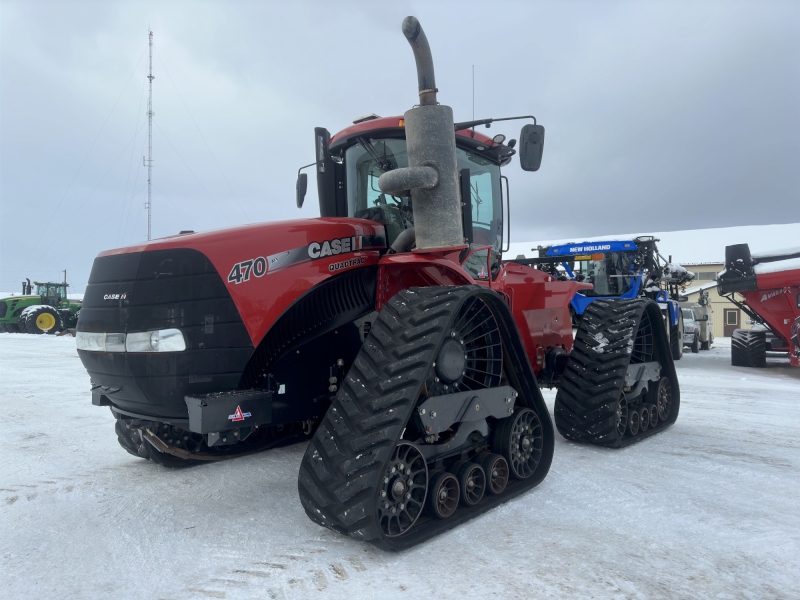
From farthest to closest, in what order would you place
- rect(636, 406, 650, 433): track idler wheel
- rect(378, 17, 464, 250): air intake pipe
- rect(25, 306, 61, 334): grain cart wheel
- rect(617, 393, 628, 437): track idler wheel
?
1. rect(25, 306, 61, 334): grain cart wheel
2. rect(636, 406, 650, 433): track idler wheel
3. rect(617, 393, 628, 437): track idler wheel
4. rect(378, 17, 464, 250): air intake pipe

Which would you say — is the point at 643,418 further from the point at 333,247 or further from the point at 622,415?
the point at 333,247

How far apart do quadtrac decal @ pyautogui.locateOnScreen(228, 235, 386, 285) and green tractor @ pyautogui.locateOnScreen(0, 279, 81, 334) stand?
2741cm

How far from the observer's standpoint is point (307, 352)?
12.3 ft

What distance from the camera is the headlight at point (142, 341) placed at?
3.08 meters

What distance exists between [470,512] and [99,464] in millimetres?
3042

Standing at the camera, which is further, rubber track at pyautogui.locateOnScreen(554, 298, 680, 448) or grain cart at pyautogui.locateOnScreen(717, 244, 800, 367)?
grain cart at pyautogui.locateOnScreen(717, 244, 800, 367)

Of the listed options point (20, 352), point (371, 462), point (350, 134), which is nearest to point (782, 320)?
point (350, 134)

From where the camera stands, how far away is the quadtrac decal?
3.16 metres

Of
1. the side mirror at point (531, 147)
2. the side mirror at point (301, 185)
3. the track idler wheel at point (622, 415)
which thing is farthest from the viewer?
the track idler wheel at point (622, 415)

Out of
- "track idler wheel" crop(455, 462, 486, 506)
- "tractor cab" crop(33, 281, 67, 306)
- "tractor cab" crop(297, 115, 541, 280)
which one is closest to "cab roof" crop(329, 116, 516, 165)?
"tractor cab" crop(297, 115, 541, 280)

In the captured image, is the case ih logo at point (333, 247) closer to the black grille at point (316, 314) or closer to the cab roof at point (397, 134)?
the black grille at point (316, 314)

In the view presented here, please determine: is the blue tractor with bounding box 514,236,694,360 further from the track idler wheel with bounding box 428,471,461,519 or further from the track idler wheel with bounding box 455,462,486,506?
the track idler wheel with bounding box 428,471,461,519

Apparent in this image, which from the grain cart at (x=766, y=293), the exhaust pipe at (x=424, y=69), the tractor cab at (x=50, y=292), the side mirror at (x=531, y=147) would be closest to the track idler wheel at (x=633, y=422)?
the side mirror at (x=531, y=147)

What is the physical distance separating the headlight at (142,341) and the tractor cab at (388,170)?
1508 mm
